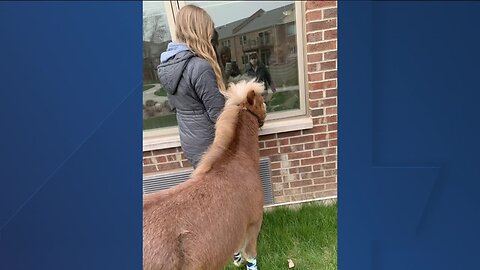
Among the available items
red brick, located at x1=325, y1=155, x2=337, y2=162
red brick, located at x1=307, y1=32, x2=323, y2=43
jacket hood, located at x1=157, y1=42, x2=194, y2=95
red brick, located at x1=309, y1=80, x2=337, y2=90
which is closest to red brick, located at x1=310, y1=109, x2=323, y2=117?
red brick, located at x1=309, y1=80, x2=337, y2=90

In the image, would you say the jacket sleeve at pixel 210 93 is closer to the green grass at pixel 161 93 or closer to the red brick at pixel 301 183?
the green grass at pixel 161 93

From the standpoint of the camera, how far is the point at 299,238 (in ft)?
7.12

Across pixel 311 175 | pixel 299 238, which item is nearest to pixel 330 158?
pixel 311 175

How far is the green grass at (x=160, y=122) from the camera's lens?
1.67 meters

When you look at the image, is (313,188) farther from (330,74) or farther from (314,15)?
(314,15)

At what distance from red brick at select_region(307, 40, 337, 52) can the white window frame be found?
92mm

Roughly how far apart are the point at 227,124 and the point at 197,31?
49cm

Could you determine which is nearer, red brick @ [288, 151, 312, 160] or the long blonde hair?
the long blonde hair

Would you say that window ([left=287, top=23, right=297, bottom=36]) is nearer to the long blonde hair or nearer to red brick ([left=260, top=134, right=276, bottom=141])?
the long blonde hair

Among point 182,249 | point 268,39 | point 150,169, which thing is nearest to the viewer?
point 182,249

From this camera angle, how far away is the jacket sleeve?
5.94 ft
